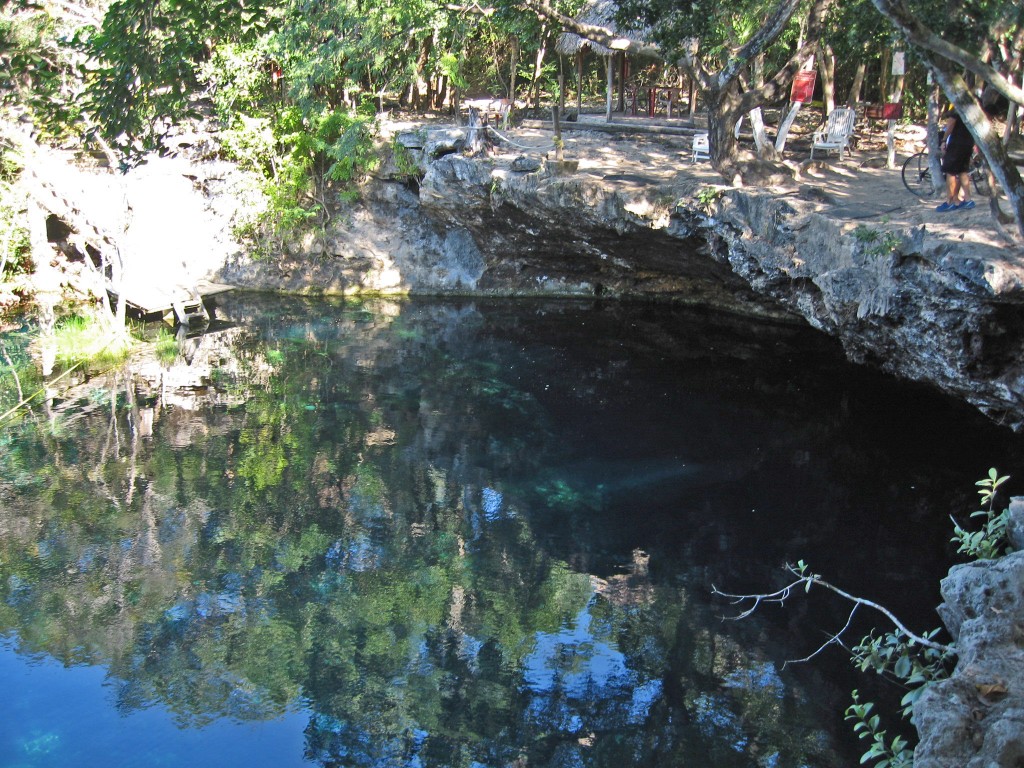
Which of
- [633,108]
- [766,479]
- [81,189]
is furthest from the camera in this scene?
[633,108]

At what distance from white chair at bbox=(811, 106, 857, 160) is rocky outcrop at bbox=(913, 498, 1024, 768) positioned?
12458mm

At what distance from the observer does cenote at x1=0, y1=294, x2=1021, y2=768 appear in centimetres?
916

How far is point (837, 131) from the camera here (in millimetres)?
18922

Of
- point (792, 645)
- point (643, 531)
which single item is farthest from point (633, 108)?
point (792, 645)

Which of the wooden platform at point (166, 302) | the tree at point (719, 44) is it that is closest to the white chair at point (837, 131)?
the tree at point (719, 44)

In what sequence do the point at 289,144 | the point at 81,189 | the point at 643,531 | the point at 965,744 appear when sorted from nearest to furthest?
the point at 965,744
the point at 643,531
the point at 81,189
the point at 289,144

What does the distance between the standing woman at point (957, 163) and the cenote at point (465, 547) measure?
3870 millimetres

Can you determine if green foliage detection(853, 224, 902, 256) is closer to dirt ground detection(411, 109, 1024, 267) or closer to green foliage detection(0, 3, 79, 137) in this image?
dirt ground detection(411, 109, 1024, 267)

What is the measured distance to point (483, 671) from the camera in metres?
9.91

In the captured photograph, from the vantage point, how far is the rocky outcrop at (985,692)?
21.3ft

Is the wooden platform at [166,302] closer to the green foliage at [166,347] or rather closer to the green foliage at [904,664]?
the green foliage at [166,347]

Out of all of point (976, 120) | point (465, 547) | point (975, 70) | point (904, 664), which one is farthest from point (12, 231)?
point (904, 664)

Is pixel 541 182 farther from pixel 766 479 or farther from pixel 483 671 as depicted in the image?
pixel 483 671

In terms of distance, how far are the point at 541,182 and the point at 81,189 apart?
1065 cm
